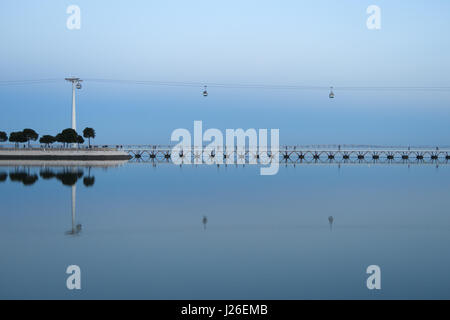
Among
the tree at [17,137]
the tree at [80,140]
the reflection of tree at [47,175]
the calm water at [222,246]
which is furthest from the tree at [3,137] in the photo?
the calm water at [222,246]

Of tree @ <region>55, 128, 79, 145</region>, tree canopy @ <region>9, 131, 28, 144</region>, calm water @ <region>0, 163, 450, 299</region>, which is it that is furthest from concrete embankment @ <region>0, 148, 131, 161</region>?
calm water @ <region>0, 163, 450, 299</region>

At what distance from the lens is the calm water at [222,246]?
8984 millimetres

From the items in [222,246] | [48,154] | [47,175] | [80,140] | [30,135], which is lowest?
[222,246]

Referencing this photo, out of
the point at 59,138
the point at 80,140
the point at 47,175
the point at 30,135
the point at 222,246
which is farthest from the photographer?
the point at 30,135

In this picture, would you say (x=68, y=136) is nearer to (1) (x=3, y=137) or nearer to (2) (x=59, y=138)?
(2) (x=59, y=138)

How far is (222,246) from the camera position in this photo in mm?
12305

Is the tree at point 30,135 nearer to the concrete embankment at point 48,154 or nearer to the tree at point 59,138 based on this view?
the tree at point 59,138

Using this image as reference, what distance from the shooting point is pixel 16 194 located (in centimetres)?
2319

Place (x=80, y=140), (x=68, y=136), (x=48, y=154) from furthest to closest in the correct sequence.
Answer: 1. (x=80, y=140)
2. (x=68, y=136)
3. (x=48, y=154)

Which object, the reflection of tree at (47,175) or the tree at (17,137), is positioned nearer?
the reflection of tree at (47,175)

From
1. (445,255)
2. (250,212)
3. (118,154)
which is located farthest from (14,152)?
(445,255)

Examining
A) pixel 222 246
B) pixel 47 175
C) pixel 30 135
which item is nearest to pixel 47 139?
pixel 30 135

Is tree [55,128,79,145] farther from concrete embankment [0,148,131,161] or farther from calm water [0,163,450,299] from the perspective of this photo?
calm water [0,163,450,299]

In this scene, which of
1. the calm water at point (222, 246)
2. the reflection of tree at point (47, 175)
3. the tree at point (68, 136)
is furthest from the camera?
the tree at point (68, 136)
